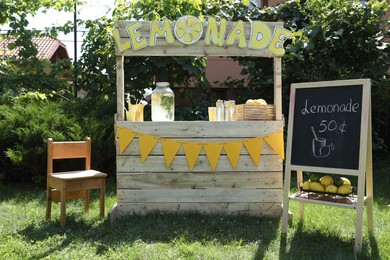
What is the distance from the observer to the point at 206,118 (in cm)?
735

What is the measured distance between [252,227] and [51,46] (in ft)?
75.9

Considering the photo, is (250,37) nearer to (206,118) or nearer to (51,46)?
(206,118)

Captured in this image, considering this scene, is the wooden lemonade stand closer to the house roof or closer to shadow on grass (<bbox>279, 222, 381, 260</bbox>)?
shadow on grass (<bbox>279, 222, 381, 260</bbox>)

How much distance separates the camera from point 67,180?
4074mm

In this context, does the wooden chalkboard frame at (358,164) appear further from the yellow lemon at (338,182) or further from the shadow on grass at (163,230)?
the shadow on grass at (163,230)

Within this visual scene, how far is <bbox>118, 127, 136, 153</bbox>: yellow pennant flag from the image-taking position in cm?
429

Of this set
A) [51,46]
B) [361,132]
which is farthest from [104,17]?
[51,46]

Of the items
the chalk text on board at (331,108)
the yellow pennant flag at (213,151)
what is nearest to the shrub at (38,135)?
the yellow pennant flag at (213,151)

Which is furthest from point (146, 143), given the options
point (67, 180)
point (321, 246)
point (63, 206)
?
point (321, 246)

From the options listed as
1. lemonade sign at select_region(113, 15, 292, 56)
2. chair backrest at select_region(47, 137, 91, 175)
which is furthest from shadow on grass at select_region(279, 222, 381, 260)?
chair backrest at select_region(47, 137, 91, 175)

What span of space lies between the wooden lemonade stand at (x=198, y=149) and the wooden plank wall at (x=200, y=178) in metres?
0.01

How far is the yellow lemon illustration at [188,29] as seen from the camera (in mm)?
4336

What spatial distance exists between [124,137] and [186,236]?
4.11 feet

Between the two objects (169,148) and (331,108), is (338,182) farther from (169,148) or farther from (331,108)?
(169,148)
